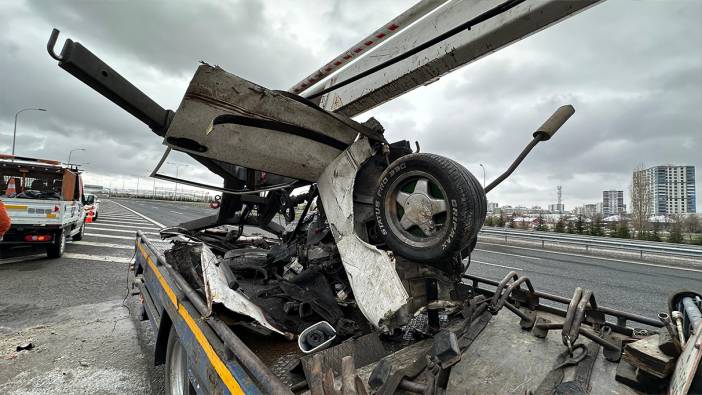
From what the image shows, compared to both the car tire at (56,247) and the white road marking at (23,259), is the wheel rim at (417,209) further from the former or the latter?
the white road marking at (23,259)

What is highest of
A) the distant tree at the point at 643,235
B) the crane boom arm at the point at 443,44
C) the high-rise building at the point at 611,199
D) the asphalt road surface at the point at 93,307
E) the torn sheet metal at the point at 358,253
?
the high-rise building at the point at 611,199

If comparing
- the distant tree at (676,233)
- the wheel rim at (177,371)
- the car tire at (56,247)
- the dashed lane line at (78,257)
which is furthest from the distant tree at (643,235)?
the car tire at (56,247)

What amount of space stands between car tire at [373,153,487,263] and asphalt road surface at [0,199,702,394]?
290cm

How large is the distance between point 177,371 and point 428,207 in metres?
2.42

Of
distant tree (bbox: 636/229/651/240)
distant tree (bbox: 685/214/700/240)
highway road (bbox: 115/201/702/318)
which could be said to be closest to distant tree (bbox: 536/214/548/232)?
distant tree (bbox: 636/229/651/240)

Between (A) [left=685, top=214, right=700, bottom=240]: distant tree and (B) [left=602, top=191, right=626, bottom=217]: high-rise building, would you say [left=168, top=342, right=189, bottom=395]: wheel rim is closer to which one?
(A) [left=685, top=214, right=700, bottom=240]: distant tree

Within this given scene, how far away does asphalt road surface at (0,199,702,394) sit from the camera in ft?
10.6

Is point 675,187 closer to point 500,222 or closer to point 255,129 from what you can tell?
point 500,222

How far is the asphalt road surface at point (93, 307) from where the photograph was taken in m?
3.23

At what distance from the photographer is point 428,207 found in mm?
1828

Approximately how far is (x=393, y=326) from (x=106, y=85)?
2.15 metres

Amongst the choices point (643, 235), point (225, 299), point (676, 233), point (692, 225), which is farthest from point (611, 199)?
point (225, 299)

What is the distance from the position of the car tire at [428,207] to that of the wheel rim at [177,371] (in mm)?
1922

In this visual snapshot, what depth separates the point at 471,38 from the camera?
6.44ft
